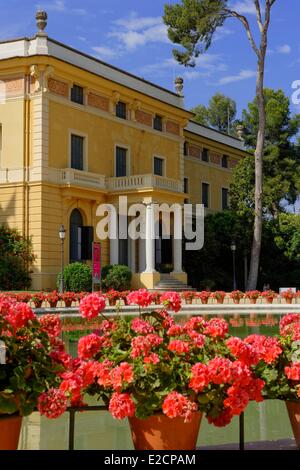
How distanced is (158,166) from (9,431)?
31.2 meters

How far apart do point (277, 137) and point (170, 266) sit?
58.6 ft

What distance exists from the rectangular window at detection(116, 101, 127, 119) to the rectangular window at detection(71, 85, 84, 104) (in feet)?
8.45

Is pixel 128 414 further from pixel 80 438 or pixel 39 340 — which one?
pixel 80 438

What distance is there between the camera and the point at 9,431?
3.76 meters

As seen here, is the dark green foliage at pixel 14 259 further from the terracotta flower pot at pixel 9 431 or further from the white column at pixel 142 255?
the terracotta flower pot at pixel 9 431

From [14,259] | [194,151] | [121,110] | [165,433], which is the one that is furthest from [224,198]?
[165,433]

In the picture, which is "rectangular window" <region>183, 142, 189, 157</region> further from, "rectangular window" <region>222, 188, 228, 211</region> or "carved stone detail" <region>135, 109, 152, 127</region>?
"carved stone detail" <region>135, 109, 152, 127</region>

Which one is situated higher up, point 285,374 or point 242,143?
point 242,143

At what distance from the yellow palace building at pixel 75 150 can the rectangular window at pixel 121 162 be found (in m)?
0.05

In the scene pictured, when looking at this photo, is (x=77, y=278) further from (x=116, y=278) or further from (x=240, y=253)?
(x=240, y=253)

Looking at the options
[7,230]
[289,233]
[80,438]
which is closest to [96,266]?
[7,230]

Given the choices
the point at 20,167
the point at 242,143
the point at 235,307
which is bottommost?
the point at 235,307

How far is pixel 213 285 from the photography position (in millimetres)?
33531

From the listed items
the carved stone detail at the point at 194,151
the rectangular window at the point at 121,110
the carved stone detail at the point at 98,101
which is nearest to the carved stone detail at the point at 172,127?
the carved stone detail at the point at 194,151
